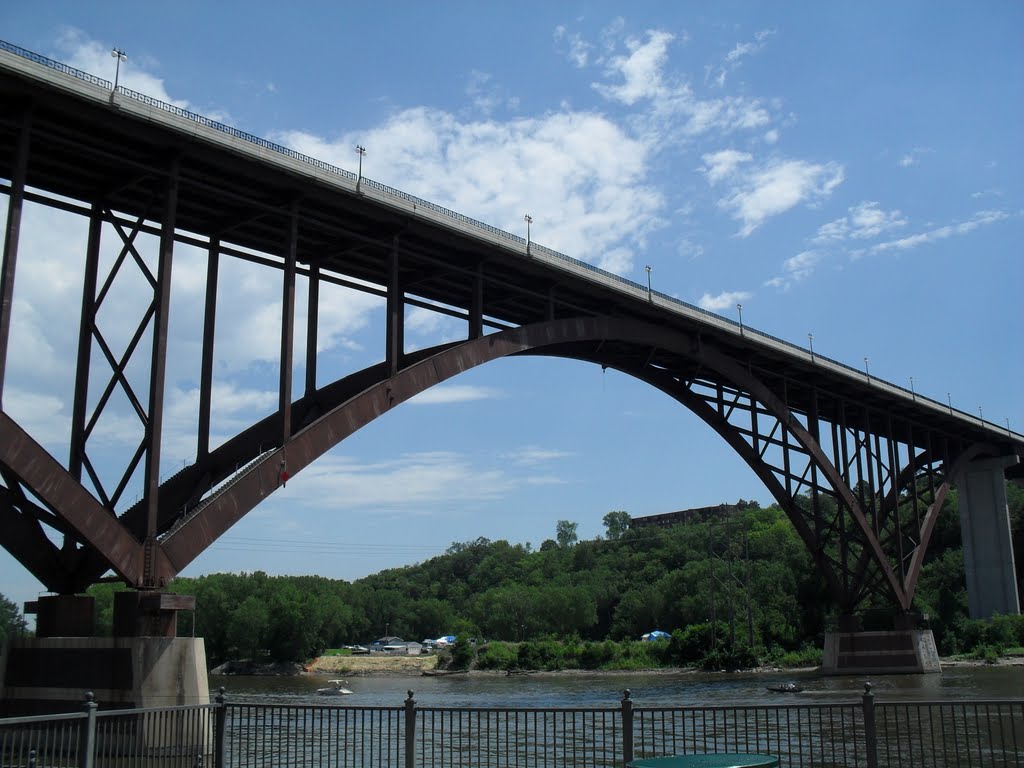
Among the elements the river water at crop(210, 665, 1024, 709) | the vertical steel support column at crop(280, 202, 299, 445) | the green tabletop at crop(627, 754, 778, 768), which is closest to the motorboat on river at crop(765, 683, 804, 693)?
the river water at crop(210, 665, 1024, 709)

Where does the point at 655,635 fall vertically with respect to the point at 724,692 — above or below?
above

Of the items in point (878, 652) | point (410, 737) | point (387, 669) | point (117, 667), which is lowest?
point (387, 669)

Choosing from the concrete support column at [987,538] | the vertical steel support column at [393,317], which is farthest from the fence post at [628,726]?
the concrete support column at [987,538]

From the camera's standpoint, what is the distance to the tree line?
240ft

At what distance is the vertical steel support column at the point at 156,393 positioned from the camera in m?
19.4

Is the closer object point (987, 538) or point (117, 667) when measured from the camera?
point (117, 667)

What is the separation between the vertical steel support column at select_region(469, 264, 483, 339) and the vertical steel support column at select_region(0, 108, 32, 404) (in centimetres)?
1302

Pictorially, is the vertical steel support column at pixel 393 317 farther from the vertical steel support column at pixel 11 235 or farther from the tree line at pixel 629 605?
the tree line at pixel 629 605

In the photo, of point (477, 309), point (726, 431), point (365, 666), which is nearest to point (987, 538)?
point (726, 431)

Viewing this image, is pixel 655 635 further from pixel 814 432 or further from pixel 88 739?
pixel 88 739

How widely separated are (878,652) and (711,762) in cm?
4661

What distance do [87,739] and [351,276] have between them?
20.4 metres

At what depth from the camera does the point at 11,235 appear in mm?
18531

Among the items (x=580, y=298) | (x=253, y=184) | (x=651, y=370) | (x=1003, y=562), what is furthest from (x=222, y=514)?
(x=1003, y=562)
